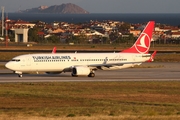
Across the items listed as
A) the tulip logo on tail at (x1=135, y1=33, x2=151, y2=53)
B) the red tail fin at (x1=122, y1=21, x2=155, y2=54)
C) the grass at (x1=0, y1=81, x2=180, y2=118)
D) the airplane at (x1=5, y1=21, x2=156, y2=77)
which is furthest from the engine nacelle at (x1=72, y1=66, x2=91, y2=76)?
the tulip logo on tail at (x1=135, y1=33, x2=151, y2=53)

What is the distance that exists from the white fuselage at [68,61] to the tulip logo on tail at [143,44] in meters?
1.66

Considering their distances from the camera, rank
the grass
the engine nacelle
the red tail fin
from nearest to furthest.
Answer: the grass < the engine nacelle < the red tail fin

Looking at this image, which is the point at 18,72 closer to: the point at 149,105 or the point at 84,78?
the point at 84,78

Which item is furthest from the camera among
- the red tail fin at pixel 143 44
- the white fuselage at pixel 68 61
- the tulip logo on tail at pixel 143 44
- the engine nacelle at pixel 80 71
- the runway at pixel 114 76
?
the tulip logo on tail at pixel 143 44

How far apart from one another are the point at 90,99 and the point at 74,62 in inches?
685

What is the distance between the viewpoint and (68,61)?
56031 millimetres

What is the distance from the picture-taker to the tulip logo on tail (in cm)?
6100

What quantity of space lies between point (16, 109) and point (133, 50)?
29.5 metres

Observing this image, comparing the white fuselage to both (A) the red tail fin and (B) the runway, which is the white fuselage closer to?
(B) the runway

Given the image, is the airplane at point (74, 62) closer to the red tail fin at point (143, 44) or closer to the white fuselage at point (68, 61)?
the white fuselage at point (68, 61)

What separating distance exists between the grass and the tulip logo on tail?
10659 mm

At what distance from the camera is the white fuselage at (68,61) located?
54.5 meters

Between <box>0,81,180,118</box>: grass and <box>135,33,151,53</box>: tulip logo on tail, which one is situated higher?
<box>135,33,151,53</box>: tulip logo on tail

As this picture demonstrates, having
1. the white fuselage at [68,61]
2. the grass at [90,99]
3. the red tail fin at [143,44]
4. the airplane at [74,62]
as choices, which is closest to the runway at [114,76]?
the airplane at [74,62]
